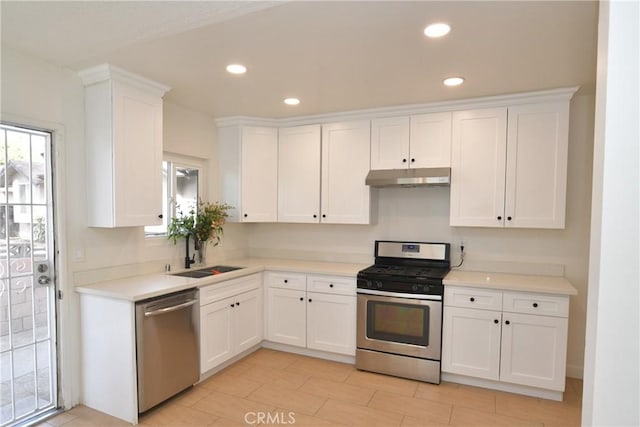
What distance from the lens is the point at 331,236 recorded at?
416 centimetres

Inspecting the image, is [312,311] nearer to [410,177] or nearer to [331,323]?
[331,323]

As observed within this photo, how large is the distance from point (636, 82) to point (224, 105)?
3087mm

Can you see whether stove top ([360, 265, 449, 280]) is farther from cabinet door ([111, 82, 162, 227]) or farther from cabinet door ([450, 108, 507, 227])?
cabinet door ([111, 82, 162, 227])

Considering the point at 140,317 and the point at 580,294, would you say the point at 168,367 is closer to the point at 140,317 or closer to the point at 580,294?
the point at 140,317

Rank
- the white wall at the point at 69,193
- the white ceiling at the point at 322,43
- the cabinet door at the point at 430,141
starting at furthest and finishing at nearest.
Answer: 1. the cabinet door at the point at 430,141
2. the white wall at the point at 69,193
3. the white ceiling at the point at 322,43

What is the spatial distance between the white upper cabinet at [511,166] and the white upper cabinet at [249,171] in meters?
1.92

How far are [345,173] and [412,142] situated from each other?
2.41 ft

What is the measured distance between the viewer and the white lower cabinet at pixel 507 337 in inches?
110

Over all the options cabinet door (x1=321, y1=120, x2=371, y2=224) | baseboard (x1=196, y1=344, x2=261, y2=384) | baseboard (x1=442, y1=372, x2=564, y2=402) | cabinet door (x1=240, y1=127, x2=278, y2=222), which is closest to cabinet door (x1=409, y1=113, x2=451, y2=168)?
cabinet door (x1=321, y1=120, x2=371, y2=224)

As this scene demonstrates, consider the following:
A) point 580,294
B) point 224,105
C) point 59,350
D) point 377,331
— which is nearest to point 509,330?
point 580,294

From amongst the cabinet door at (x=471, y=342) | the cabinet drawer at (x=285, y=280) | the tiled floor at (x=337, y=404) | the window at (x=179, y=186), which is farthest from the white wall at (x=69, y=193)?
→ the cabinet door at (x=471, y=342)

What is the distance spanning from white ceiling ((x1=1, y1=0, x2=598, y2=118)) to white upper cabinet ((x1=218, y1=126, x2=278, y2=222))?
35.4 inches

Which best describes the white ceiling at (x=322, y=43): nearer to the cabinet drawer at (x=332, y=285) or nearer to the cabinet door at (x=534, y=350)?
the cabinet drawer at (x=332, y=285)

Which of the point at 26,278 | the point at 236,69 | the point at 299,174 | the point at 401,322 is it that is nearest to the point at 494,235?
the point at 401,322
